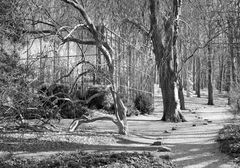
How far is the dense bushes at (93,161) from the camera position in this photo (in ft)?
23.0

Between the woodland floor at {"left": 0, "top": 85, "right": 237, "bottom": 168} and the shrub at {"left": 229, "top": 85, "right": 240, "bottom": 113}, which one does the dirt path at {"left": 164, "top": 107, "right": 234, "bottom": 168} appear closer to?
the woodland floor at {"left": 0, "top": 85, "right": 237, "bottom": 168}

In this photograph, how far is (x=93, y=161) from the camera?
7207mm

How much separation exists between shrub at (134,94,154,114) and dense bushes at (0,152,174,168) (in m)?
13.6

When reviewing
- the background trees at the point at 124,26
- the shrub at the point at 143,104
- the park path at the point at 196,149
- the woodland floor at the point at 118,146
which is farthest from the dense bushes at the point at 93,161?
the shrub at the point at 143,104

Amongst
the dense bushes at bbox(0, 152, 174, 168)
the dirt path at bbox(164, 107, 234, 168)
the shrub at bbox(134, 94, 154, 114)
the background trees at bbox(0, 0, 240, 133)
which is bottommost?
the dirt path at bbox(164, 107, 234, 168)

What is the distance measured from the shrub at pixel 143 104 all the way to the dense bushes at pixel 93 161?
1363 cm

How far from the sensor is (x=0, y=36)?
806 centimetres

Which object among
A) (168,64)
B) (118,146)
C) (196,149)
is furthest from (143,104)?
(118,146)

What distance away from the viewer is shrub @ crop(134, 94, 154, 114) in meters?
21.5

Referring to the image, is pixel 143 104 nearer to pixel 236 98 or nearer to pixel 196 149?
pixel 236 98

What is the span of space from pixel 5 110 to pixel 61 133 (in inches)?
94.1

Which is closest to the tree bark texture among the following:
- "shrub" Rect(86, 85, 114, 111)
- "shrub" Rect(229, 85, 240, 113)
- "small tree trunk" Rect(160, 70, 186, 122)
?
"shrub" Rect(229, 85, 240, 113)

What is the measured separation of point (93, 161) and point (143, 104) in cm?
1452

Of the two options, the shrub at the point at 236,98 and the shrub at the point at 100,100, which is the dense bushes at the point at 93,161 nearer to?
the shrub at the point at 236,98
